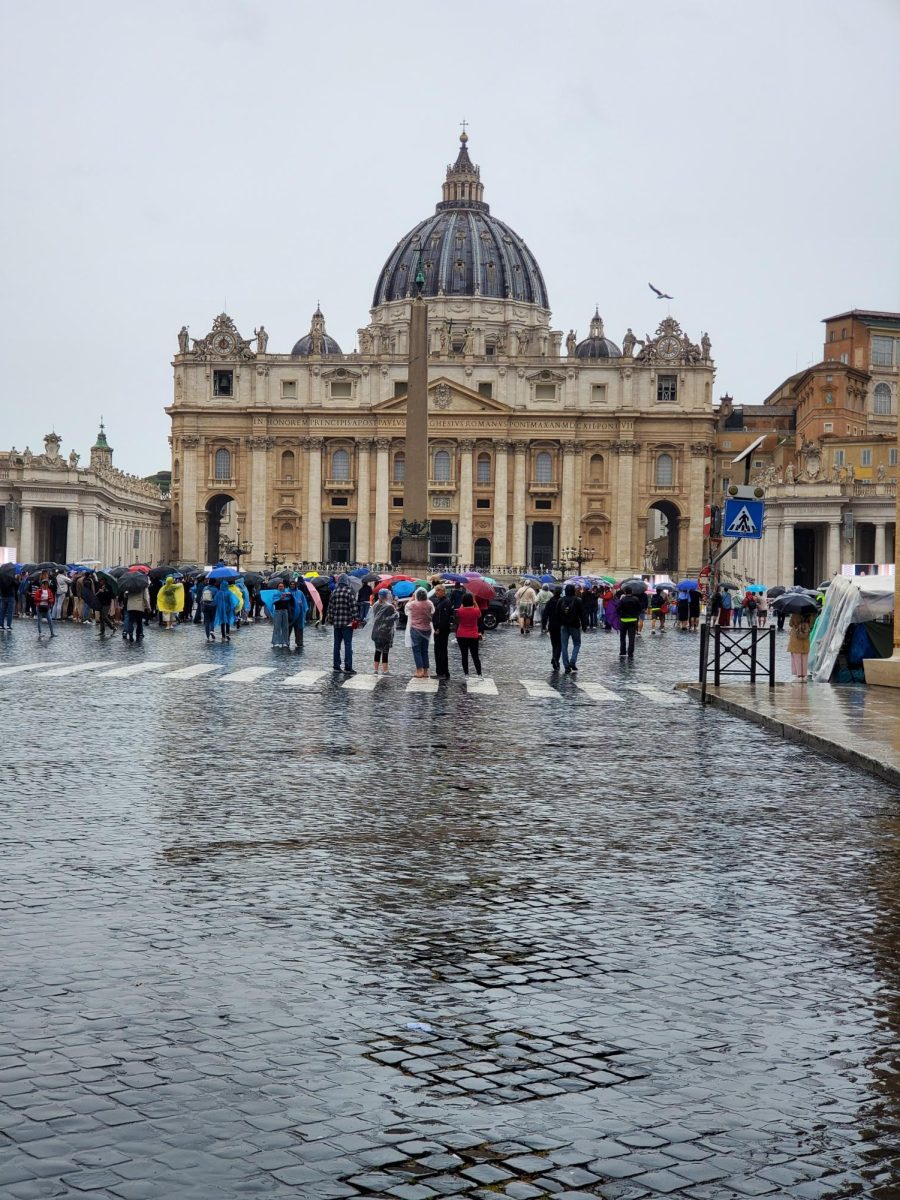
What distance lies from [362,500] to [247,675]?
82.7 metres

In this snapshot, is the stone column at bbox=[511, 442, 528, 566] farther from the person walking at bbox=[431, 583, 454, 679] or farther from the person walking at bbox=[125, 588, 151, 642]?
the person walking at bbox=[431, 583, 454, 679]

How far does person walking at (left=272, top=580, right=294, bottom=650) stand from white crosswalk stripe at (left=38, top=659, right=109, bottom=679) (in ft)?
16.9

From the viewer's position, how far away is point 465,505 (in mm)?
102312

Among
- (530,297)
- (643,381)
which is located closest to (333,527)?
(643,381)

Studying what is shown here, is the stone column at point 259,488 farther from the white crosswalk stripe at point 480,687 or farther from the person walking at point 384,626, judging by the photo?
the white crosswalk stripe at point 480,687

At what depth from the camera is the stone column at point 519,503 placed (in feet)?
334

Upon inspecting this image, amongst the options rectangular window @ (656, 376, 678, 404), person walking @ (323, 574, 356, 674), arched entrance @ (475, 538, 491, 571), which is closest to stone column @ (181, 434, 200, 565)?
arched entrance @ (475, 538, 491, 571)

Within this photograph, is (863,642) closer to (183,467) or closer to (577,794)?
(577,794)

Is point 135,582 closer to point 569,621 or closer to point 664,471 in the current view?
point 569,621

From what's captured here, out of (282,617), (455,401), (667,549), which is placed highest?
(455,401)

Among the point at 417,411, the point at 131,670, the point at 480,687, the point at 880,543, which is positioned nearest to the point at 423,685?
the point at 480,687

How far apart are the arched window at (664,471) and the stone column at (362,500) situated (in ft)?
61.8

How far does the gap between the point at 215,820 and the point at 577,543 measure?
93.5 m

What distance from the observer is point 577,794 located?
10.1 metres
